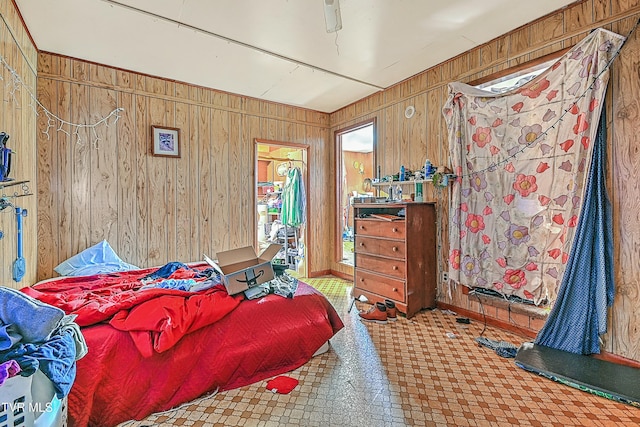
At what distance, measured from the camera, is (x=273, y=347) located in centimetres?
200

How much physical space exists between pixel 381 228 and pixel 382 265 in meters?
0.40

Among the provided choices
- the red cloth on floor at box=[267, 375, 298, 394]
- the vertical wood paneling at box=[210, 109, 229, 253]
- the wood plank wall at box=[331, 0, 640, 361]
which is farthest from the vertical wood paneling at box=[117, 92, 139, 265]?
the wood plank wall at box=[331, 0, 640, 361]

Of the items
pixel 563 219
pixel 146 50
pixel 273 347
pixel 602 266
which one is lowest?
pixel 273 347

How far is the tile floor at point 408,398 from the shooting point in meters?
1.60

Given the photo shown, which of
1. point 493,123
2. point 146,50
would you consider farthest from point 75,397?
point 493,123

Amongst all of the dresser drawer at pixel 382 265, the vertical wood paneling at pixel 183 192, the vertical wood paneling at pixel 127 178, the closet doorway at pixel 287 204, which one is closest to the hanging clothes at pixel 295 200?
the closet doorway at pixel 287 204

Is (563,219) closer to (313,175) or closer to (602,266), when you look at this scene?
(602,266)

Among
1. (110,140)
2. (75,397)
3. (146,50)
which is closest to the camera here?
(75,397)

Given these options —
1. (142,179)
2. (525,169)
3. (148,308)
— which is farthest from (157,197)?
(525,169)

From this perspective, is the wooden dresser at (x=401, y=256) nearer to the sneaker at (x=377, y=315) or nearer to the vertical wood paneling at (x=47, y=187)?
the sneaker at (x=377, y=315)

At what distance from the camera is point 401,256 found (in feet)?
10.0

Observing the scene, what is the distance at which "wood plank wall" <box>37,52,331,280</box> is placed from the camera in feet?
9.67

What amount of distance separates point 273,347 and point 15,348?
1262mm

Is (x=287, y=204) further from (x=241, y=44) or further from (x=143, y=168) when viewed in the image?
(x=241, y=44)
